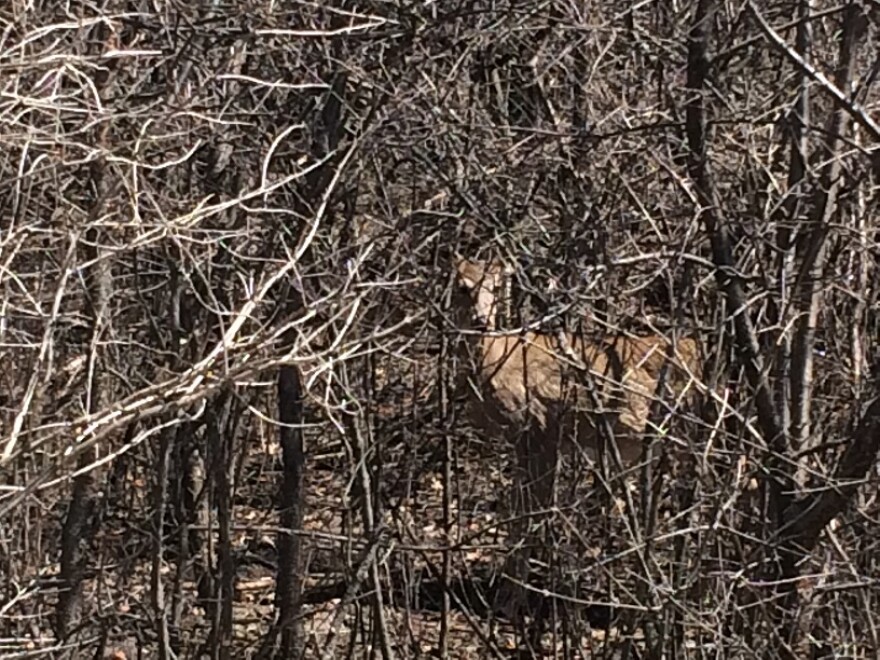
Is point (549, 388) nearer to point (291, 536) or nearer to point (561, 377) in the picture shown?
point (561, 377)

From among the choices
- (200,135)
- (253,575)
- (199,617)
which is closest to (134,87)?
(200,135)

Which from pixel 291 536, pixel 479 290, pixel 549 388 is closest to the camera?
pixel 479 290

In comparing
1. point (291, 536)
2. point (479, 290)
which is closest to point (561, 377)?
point (479, 290)

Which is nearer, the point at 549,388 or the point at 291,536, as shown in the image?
the point at 291,536

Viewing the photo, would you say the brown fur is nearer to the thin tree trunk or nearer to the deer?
the deer

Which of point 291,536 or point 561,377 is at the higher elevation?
point 561,377

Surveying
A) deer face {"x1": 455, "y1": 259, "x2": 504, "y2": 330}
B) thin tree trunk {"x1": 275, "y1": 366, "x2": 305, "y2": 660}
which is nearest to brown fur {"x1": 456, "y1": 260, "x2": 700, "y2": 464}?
deer face {"x1": 455, "y1": 259, "x2": 504, "y2": 330}

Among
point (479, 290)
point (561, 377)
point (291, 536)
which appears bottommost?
point (291, 536)

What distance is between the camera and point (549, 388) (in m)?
7.92

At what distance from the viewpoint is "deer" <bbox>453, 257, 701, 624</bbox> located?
6848 millimetres

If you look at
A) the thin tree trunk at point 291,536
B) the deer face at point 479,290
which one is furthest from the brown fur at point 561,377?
the thin tree trunk at point 291,536

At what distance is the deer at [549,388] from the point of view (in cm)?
685

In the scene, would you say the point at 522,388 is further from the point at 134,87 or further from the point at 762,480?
the point at 134,87

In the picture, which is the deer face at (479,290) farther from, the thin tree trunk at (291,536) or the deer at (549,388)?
the thin tree trunk at (291,536)
